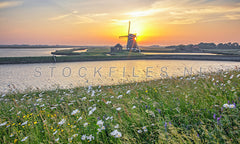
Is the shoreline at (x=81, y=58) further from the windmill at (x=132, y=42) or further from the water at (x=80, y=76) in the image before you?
the windmill at (x=132, y=42)

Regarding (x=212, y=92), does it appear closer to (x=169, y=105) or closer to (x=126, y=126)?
(x=169, y=105)

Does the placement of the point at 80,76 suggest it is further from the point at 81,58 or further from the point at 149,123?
the point at 81,58

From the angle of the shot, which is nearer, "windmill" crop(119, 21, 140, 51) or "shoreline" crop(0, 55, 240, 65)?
"shoreline" crop(0, 55, 240, 65)

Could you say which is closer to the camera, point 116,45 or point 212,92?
point 212,92

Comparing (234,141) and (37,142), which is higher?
(234,141)

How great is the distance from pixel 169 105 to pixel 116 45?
8394 cm

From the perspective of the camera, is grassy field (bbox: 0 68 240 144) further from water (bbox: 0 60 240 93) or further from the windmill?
the windmill

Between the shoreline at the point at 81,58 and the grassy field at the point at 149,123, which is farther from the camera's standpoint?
the shoreline at the point at 81,58

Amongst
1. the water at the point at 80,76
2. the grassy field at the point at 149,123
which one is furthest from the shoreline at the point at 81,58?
the grassy field at the point at 149,123

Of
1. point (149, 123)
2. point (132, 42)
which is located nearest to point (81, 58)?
point (132, 42)

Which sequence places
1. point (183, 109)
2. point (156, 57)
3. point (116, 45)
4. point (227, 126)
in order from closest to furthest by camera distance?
point (227, 126), point (183, 109), point (156, 57), point (116, 45)

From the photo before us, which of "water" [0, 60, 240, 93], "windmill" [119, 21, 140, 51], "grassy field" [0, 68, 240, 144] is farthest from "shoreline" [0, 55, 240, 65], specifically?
"grassy field" [0, 68, 240, 144]

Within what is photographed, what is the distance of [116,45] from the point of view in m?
87.2

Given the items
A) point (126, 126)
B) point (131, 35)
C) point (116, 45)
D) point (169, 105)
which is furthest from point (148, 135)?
point (131, 35)
